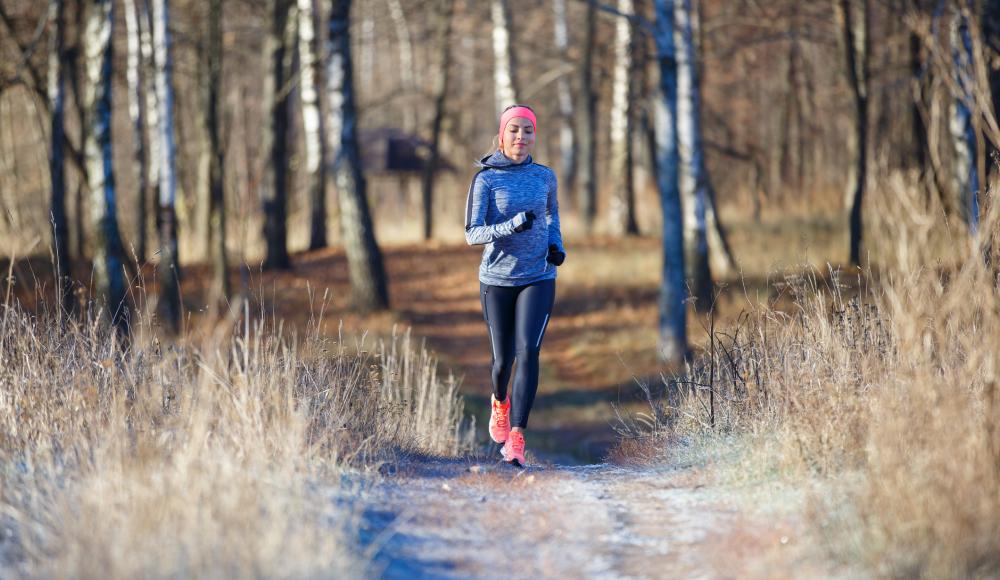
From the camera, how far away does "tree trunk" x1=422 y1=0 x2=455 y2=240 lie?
23.4 metres

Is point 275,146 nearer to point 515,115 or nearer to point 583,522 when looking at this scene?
point 515,115

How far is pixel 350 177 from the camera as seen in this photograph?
48.3ft

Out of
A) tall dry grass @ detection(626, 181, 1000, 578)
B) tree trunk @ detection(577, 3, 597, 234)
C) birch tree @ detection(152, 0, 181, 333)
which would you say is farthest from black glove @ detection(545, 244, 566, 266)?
tree trunk @ detection(577, 3, 597, 234)

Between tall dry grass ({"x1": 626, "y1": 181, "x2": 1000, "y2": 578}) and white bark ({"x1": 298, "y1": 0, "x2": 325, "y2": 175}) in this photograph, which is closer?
tall dry grass ({"x1": 626, "y1": 181, "x2": 1000, "y2": 578})

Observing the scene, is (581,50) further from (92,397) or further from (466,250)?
(92,397)

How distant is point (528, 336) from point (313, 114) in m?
13.9

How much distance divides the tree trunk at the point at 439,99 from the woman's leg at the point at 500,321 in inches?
706

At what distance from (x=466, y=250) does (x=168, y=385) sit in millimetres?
16002

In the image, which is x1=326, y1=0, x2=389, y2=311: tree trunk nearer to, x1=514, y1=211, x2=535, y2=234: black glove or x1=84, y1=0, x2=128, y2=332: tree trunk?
x1=84, y1=0, x2=128, y2=332: tree trunk

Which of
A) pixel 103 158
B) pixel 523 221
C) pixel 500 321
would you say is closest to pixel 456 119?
pixel 103 158

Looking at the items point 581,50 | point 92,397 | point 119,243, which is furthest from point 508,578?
point 581,50

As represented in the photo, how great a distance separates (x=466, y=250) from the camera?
21891 mm

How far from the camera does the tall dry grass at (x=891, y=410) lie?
391cm

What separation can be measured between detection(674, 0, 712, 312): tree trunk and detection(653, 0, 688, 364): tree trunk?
1.85 feet
